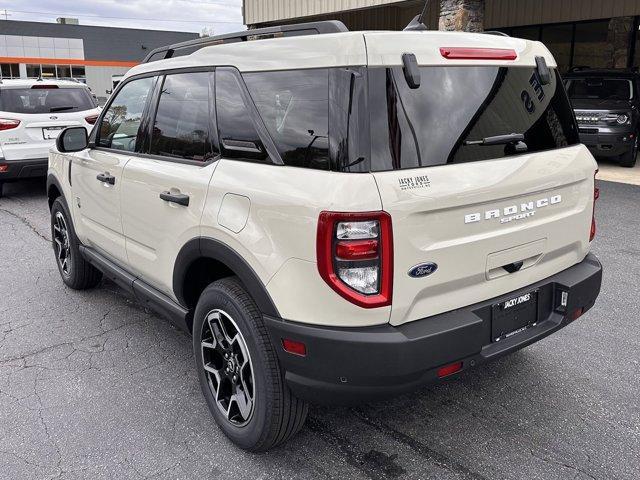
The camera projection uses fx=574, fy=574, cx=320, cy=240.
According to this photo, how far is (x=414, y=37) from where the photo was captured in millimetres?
2385

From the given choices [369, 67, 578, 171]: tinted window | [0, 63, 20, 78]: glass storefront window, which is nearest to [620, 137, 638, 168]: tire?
[369, 67, 578, 171]: tinted window

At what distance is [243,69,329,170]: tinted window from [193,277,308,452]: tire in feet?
2.32

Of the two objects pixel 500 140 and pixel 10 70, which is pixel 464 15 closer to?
pixel 500 140

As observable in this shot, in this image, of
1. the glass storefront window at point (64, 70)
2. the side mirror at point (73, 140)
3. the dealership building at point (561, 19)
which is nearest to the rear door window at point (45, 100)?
the side mirror at point (73, 140)

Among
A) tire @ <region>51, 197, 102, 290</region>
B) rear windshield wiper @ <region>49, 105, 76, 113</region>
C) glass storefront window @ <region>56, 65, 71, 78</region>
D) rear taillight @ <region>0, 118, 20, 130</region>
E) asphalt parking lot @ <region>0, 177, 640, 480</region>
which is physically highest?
glass storefront window @ <region>56, 65, 71, 78</region>

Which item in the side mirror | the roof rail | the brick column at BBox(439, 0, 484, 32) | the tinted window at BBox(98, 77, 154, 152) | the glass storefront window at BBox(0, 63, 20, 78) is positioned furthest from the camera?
the glass storefront window at BBox(0, 63, 20, 78)

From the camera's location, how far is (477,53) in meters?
2.58

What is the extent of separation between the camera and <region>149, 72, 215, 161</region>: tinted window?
117 inches

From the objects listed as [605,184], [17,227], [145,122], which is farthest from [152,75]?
[605,184]

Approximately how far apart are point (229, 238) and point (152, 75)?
1537 millimetres

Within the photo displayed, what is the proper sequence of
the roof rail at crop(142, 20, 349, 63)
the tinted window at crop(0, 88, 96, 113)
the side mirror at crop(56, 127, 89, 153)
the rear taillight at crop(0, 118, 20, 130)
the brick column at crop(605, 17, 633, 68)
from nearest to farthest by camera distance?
the roof rail at crop(142, 20, 349, 63)
the side mirror at crop(56, 127, 89, 153)
the rear taillight at crop(0, 118, 20, 130)
the tinted window at crop(0, 88, 96, 113)
the brick column at crop(605, 17, 633, 68)

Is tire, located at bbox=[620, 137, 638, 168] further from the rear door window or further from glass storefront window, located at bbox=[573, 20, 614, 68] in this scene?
the rear door window

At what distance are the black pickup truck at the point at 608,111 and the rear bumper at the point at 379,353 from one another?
Answer: 9346 millimetres

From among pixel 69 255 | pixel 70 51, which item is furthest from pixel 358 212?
pixel 70 51
